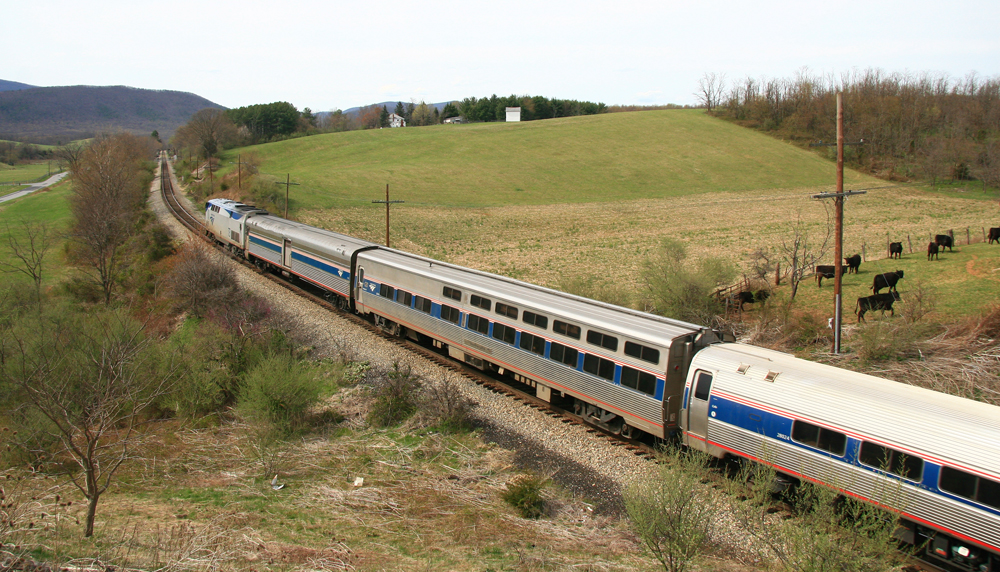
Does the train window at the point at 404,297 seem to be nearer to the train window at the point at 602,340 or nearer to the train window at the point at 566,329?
the train window at the point at 566,329

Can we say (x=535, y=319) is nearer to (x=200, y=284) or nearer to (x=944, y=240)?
(x=200, y=284)

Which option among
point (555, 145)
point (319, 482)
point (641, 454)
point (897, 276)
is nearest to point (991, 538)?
point (641, 454)

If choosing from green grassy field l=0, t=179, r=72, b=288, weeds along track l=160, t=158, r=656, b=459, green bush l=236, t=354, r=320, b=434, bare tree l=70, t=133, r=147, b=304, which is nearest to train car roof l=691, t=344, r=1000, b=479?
weeds along track l=160, t=158, r=656, b=459

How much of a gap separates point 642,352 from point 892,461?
524 centimetres

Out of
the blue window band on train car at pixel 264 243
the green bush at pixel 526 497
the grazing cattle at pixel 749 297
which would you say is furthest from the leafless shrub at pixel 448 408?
the blue window band on train car at pixel 264 243

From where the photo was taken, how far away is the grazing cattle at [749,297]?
25.1 m

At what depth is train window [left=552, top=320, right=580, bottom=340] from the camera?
14.9m

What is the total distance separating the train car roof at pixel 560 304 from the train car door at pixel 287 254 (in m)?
8.69

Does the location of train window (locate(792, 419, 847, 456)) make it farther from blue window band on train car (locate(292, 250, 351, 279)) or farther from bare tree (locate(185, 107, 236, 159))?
bare tree (locate(185, 107, 236, 159))

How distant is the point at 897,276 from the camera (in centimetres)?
2427

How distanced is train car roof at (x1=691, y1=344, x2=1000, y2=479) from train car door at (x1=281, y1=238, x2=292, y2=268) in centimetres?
2254

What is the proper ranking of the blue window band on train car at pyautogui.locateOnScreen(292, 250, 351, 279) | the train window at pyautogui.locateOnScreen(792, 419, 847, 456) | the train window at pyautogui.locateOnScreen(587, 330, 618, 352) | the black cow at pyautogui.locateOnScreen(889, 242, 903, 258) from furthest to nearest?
1. the black cow at pyautogui.locateOnScreen(889, 242, 903, 258)
2. the blue window band on train car at pyautogui.locateOnScreen(292, 250, 351, 279)
3. the train window at pyautogui.locateOnScreen(587, 330, 618, 352)
4. the train window at pyautogui.locateOnScreen(792, 419, 847, 456)

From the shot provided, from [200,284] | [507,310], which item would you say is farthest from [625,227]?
[507,310]

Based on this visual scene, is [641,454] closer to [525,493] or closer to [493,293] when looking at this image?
[525,493]
